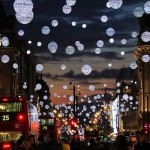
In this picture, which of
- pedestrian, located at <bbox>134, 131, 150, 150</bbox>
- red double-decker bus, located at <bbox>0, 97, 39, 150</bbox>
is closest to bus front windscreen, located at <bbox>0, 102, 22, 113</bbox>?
red double-decker bus, located at <bbox>0, 97, 39, 150</bbox>

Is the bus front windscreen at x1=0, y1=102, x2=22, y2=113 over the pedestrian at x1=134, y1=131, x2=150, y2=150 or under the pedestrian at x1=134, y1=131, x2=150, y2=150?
over

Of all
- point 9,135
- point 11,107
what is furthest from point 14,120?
point 9,135

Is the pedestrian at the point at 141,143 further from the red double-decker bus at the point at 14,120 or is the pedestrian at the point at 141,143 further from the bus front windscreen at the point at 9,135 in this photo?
the bus front windscreen at the point at 9,135

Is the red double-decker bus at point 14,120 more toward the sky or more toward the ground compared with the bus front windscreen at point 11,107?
more toward the ground

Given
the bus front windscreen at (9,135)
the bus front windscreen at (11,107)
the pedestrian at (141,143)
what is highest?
the bus front windscreen at (11,107)

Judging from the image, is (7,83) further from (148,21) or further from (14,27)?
(148,21)

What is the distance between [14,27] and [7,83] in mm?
9481

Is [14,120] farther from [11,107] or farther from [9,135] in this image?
[9,135]

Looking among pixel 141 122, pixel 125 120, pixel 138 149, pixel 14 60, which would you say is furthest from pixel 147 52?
pixel 138 149

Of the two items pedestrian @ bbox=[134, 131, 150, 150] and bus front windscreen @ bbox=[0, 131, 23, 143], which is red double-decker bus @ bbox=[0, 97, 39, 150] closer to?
bus front windscreen @ bbox=[0, 131, 23, 143]

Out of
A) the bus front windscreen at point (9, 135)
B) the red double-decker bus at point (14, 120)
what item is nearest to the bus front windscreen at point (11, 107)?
the red double-decker bus at point (14, 120)

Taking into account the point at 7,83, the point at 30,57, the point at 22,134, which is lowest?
the point at 22,134

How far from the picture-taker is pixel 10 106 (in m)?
32.4

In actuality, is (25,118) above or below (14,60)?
below
